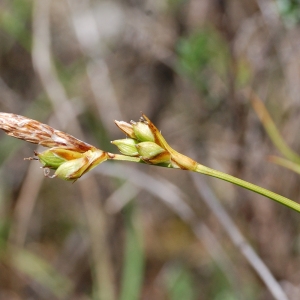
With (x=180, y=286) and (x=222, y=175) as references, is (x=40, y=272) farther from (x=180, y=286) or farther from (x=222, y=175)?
(x=222, y=175)

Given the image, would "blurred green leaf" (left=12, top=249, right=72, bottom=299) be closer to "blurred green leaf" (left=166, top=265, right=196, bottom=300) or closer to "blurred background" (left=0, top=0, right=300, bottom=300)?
"blurred background" (left=0, top=0, right=300, bottom=300)

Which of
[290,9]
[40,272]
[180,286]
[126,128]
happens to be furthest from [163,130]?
[126,128]

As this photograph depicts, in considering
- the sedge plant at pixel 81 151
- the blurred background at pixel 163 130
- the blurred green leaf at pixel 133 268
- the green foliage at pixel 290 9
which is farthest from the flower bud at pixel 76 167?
the blurred green leaf at pixel 133 268

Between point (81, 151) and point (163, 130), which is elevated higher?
point (163, 130)

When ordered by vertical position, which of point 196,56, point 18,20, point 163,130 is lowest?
point 196,56

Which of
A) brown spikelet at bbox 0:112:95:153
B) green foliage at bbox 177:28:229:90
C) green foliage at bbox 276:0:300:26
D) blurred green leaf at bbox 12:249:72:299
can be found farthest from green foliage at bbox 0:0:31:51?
brown spikelet at bbox 0:112:95:153
